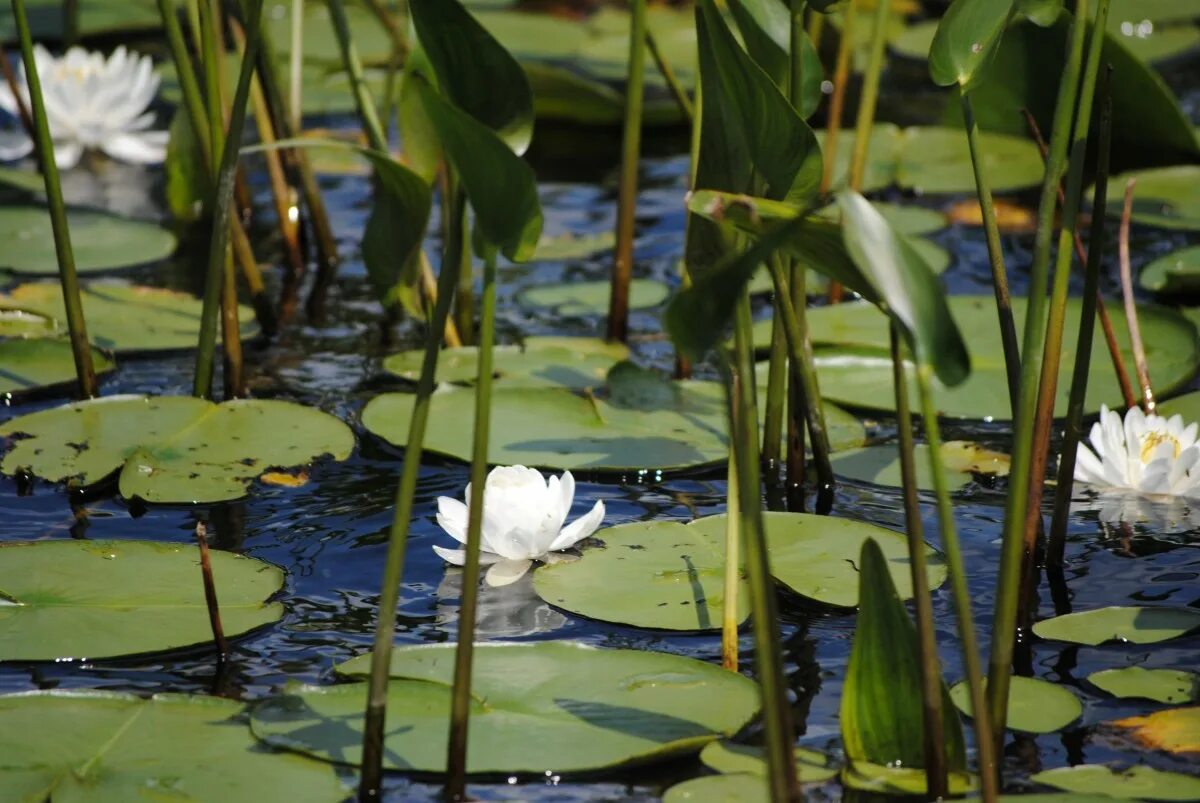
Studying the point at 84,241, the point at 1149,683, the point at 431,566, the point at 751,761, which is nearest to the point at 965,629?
the point at 751,761

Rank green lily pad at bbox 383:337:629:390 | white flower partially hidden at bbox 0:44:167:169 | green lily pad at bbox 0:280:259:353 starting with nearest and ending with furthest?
green lily pad at bbox 383:337:629:390, green lily pad at bbox 0:280:259:353, white flower partially hidden at bbox 0:44:167:169

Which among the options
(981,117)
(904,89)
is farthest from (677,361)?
(904,89)

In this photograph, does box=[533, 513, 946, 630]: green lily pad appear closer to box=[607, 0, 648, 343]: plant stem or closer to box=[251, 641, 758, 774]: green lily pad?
box=[251, 641, 758, 774]: green lily pad

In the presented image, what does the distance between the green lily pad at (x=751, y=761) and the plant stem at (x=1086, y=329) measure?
641mm

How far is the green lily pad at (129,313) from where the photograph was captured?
3.35 m

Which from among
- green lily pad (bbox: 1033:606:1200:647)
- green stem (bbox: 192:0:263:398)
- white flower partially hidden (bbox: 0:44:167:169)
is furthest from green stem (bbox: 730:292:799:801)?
white flower partially hidden (bbox: 0:44:167:169)

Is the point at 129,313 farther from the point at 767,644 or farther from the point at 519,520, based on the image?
the point at 767,644

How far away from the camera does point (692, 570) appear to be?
2.26m

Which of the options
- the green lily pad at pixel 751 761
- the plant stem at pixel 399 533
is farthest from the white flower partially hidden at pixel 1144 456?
the plant stem at pixel 399 533

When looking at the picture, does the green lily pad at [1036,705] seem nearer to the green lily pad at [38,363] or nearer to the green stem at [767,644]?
the green stem at [767,644]

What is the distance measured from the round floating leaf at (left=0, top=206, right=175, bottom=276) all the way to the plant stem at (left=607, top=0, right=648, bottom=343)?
136 centimetres

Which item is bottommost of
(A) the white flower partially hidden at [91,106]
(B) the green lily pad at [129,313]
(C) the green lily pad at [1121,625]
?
(C) the green lily pad at [1121,625]

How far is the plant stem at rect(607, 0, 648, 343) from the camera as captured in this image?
2971mm

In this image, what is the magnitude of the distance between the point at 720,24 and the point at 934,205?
3.20 m
